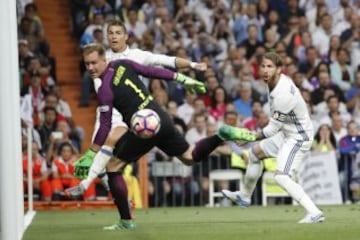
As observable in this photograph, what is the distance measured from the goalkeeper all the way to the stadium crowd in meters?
7.53

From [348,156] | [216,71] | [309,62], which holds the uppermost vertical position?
[309,62]

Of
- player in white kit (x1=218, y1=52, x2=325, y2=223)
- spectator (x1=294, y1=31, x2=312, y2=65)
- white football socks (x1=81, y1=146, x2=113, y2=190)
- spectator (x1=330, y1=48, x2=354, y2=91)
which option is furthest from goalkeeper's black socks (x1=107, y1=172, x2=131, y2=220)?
spectator (x1=294, y1=31, x2=312, y2=65)

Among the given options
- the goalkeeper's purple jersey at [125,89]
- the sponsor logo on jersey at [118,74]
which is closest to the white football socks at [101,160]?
the goalkeeper's purple jersey at [125,89]

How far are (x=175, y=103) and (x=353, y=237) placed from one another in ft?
36.2

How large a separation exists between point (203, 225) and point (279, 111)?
1726mm

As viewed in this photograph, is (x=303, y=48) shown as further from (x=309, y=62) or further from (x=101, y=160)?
(x=101, y=160)

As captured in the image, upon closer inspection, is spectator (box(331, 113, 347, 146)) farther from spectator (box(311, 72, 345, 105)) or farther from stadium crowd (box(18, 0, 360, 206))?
spectator (box(311, 72, 345, 105))

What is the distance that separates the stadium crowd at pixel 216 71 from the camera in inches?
834

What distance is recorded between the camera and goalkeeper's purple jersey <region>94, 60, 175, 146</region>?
41.2ft

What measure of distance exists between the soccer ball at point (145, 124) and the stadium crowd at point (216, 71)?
819 cm

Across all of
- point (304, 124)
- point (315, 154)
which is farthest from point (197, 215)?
point (315, 154)

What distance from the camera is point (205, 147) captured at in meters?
12.7

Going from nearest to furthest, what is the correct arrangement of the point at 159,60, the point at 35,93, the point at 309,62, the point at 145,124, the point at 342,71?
the point at 145,124, the point at 159,60, the point at 35,93, the point at 342,71, the point at 309,62

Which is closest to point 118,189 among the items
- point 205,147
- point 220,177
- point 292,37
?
point 205,147
